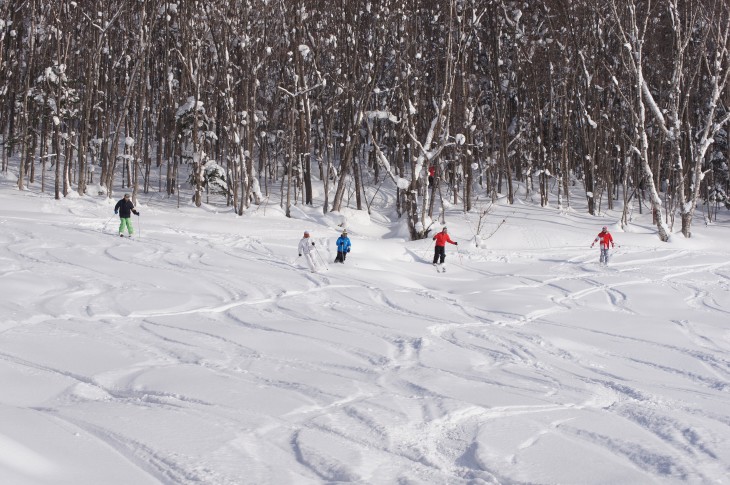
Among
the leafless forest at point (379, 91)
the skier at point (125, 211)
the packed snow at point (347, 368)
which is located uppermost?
the leafless forest at point (379, 91)

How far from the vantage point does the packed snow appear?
5.76m

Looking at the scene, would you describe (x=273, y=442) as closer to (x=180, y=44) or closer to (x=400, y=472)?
(x=400, y=472)

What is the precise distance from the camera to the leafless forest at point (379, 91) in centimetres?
2828

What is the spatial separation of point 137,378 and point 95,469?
307cm

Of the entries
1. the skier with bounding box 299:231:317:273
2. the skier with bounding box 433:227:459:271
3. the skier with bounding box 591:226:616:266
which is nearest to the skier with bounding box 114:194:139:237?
the skier with bounding box 299:231:317:273

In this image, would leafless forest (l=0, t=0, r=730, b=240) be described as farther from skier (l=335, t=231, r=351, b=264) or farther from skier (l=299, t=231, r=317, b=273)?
skier (l=299, t=231, r=317, b=273)

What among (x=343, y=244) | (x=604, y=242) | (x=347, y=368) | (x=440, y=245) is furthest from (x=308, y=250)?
(x=347, y=368)

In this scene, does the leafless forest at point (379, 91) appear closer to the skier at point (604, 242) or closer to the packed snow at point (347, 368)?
the skier at point (604, 242)

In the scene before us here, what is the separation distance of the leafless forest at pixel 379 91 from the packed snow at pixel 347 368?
9.59m

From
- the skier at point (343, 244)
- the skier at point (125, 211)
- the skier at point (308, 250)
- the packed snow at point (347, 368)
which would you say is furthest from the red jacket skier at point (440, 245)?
the skier at point (125, 211)

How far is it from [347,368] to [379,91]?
20771 millimetres

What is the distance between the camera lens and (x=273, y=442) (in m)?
6.17

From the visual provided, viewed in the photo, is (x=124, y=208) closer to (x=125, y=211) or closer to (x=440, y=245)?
(x=125, y=211)

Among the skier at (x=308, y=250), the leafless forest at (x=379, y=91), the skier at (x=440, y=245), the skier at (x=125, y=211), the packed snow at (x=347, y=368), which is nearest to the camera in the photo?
the packed snow at (x=347, y=368)
